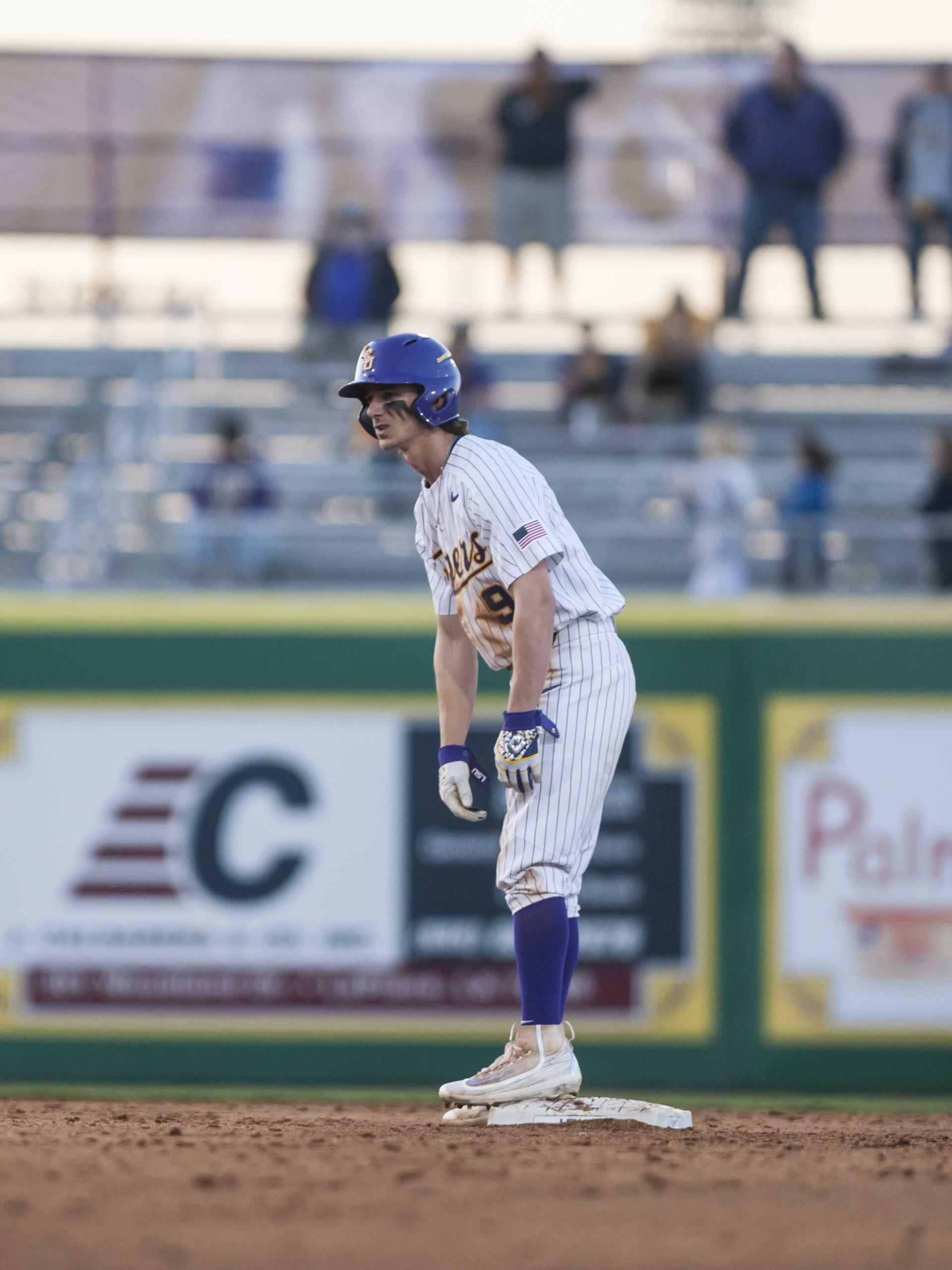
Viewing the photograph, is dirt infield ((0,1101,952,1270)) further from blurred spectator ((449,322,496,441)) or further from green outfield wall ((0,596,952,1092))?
blurred spectator ((449,322,496,441))

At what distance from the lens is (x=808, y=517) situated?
10125 millimetres

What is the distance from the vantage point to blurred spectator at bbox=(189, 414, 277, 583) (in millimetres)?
9289

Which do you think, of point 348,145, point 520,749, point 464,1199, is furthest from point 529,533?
point 348,145

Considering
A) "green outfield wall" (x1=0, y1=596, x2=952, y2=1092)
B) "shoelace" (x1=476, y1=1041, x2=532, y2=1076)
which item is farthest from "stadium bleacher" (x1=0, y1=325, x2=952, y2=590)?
"shoelace" (x1=476, y1=1041, x2=532, y2=1076)

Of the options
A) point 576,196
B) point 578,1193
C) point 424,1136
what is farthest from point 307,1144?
point 576,196

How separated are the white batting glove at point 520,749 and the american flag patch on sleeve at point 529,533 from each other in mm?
466

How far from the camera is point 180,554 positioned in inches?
367

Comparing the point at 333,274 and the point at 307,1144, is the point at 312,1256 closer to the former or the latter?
the point at 307,1144

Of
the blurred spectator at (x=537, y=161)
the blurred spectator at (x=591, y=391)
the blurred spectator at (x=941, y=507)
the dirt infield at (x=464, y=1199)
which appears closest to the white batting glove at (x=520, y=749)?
the dirt infield at (x=464, y=1199)

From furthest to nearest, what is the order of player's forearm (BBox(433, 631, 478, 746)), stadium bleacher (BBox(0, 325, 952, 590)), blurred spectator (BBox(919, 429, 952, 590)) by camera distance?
1. stadium bleacher (BBox(0, 325, 952, 590))
2. blurred spectator (BBox(919, 429, 952, 590))
3. player's forearm (BBox(433, 631, 478, 746))

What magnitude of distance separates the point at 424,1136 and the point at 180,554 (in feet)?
14.6

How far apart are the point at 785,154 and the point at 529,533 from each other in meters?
7.43

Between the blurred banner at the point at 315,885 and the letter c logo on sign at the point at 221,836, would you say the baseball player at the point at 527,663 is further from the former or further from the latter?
the letter c logo on sign at the point at 221,836

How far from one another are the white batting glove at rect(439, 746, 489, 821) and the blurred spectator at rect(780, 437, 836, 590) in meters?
4.09
